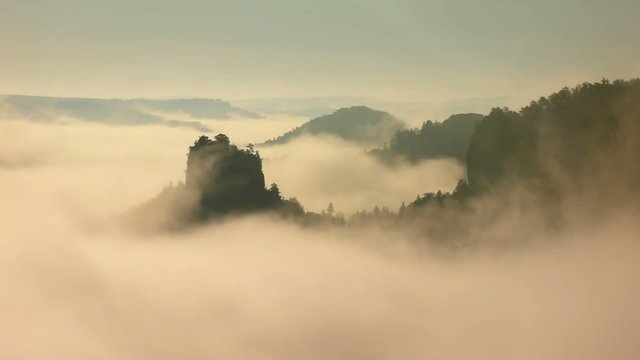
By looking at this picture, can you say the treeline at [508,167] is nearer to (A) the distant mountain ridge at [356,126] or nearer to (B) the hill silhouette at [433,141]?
(B) the hill silhouette at [433,141]

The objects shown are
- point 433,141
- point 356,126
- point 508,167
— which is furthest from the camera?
point 356,126

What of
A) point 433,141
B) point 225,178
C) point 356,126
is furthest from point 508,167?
point 356,126

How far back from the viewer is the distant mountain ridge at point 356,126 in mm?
73575

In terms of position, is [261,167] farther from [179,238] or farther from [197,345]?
[197,345]

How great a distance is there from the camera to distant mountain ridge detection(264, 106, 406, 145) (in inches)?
2897

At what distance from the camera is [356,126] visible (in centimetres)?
8519

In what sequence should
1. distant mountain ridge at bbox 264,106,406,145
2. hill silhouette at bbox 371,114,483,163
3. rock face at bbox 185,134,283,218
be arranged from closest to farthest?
rock face at bbox 185,134,283,218 → hill silhouette at bbox 371,114,483,163 → distant mountain ridge at bbox 264,106,406,145

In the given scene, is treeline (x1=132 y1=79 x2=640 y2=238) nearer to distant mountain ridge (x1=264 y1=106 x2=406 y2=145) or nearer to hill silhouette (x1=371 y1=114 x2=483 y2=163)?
hill silhouette (x1=371 y1=114 x2=483 y2=163)

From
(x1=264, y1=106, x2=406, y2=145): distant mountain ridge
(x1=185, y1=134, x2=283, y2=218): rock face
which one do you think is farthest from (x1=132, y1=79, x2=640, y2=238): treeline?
(x1=264, y1=106, x2=406, y2=145): distant mountain ridge

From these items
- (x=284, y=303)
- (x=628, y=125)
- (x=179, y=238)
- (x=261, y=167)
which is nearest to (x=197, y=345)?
(x=284, y=303)

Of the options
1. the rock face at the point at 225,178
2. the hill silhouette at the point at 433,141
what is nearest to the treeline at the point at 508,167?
the rock face at the point at 225,178

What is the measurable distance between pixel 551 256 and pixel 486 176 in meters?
7.65

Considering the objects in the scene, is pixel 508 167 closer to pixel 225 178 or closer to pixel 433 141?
pixel 225 178

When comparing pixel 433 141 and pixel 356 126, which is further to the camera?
pixel 356 126
